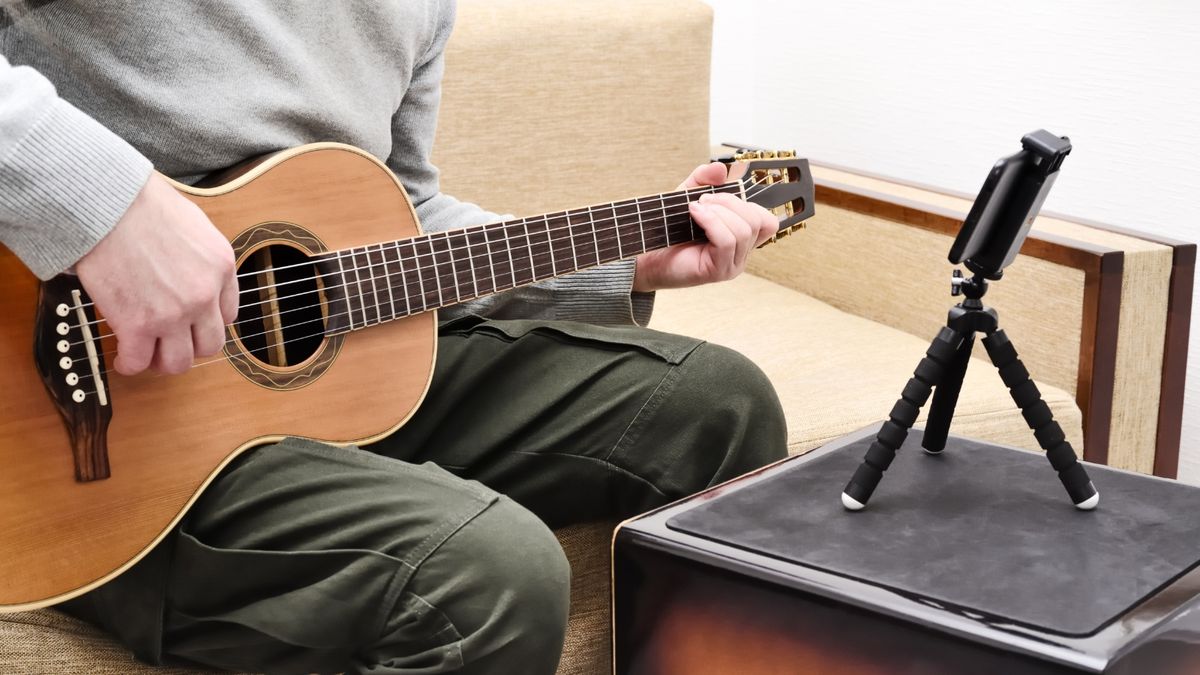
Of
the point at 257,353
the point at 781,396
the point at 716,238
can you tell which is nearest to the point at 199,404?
the point at 257,353

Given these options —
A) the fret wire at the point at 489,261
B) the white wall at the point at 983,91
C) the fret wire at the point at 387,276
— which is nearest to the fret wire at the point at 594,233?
the fret wire at the point at 489,261

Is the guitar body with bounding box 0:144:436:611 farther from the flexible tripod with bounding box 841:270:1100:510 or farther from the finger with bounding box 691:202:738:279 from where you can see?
the flexible tripod with bounding box 841:270:1100:510

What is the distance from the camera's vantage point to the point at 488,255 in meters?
1.06

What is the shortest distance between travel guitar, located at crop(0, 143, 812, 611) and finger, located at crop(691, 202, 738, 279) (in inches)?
1.1

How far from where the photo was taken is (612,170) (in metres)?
1.87

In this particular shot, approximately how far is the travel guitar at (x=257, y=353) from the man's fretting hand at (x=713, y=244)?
32 millimetres

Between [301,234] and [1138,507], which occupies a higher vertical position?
[301,234]

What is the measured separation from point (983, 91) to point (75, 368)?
1.69 meters

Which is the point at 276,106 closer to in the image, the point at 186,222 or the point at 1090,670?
the point at 186,222

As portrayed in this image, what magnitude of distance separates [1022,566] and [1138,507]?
17cm

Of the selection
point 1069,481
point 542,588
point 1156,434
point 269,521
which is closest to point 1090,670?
point 1069,481

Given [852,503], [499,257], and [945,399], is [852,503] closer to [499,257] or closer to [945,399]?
[945,399]

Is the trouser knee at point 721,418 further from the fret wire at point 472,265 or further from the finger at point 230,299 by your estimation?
the finger at point 230,299

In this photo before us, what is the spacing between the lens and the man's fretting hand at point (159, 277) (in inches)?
30.6
